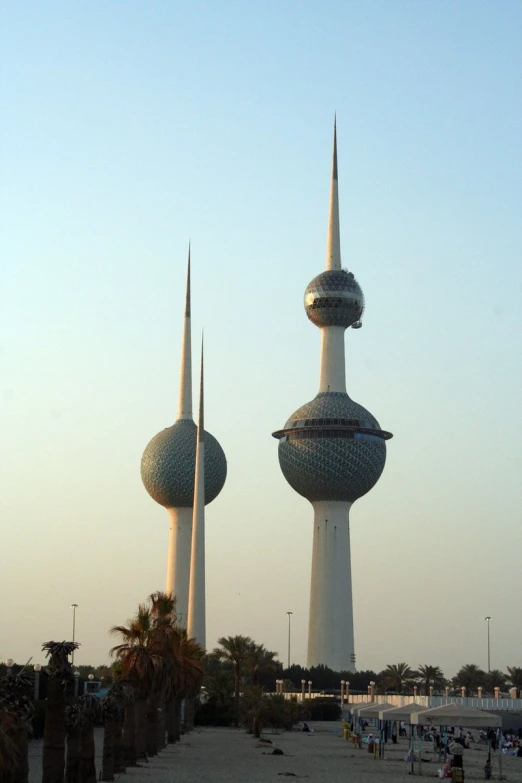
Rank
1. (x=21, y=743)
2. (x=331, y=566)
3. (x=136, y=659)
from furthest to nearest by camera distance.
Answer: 1. (x=331, y=566)
2. (x=136, y=659)
3. (x=21, y=743)

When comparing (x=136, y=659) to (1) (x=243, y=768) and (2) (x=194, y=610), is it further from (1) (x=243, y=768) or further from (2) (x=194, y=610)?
(2) (x=194, y=610)

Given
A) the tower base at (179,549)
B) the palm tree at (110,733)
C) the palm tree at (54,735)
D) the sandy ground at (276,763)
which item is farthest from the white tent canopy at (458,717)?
the tower base at (179,549)

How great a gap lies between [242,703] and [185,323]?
7105 cm

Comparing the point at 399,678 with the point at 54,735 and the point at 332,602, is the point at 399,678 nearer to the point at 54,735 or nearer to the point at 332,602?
the point at 332,602

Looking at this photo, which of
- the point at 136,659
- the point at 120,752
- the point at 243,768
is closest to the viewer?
the point at 120,752

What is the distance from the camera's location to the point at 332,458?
136250mm

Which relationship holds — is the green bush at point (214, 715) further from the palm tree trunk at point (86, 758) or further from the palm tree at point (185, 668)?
the palm tree trunk at point (86, 758)

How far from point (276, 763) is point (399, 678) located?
78944mm

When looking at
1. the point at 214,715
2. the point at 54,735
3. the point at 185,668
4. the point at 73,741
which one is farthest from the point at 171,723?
the point at 54,735

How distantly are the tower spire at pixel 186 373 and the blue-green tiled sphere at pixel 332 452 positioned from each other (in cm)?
1371

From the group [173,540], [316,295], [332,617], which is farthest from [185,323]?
[332,617]

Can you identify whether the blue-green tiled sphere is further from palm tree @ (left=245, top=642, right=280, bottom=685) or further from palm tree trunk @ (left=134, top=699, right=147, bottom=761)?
palm tree trunk @ (left=134, top=699, right=147, bottom=761)

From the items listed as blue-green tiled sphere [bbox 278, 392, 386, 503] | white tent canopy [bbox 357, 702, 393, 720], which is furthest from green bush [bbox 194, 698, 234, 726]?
blue-green tiled sphere [bbox 278, 392, 386, 503]

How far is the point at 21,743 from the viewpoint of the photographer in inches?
882
